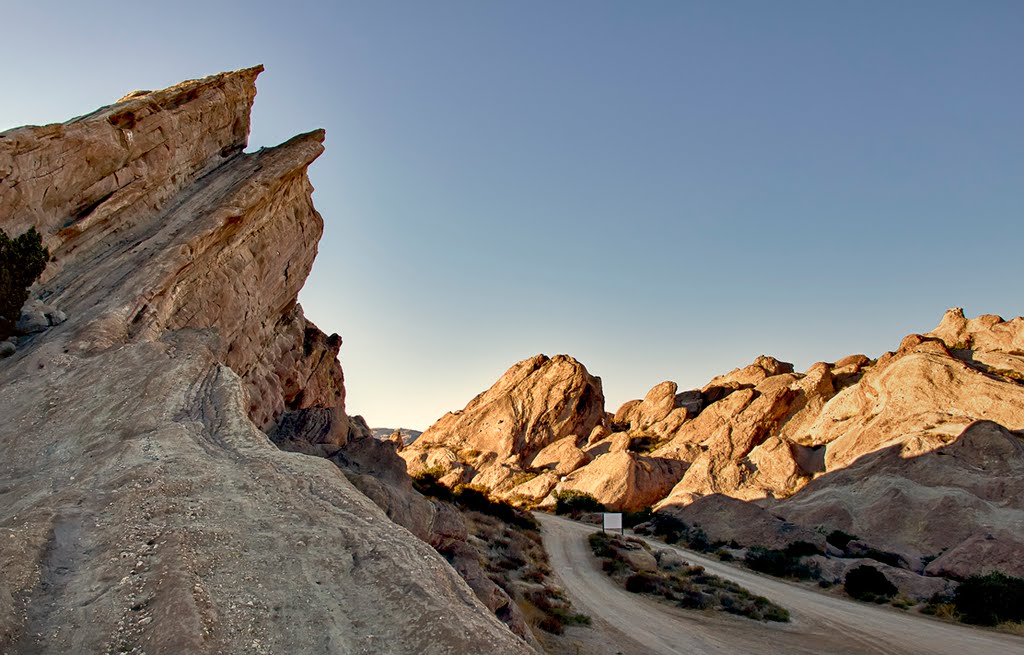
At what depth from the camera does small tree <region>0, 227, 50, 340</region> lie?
17.5m

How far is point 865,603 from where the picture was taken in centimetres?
2483

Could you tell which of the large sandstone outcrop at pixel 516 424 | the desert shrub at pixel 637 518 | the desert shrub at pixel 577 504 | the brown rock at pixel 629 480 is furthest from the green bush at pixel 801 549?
the large sandstone outcrop at pixel 516 424

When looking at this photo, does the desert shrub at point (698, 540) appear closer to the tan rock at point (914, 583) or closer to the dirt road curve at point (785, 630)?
the tan rock at point (914, 583)

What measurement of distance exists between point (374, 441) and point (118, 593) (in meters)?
17.3

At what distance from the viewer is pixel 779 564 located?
109 ft

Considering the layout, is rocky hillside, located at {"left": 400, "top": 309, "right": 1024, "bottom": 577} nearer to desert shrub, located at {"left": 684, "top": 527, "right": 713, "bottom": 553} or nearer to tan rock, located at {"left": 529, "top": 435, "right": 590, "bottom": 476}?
tan rock, located at {"left": 529, "top": 435, "right": 590, "bottom": 476}

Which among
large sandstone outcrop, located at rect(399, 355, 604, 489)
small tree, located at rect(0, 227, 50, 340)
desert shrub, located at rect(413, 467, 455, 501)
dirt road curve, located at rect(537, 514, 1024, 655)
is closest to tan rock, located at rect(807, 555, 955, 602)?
dirt road curve, located at rect(537, 514, 1024, 655)

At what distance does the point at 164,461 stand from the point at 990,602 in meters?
27.4

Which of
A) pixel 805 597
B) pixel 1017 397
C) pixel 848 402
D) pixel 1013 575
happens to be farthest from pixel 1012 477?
pixel 805 597

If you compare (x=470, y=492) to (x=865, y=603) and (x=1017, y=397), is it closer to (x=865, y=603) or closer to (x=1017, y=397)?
(x=865, y=603)

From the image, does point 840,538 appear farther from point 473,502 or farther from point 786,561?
point 473,502

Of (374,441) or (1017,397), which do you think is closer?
(374,441)

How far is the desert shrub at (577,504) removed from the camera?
60.4 meters

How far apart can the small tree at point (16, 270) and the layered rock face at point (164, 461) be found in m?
1.13
